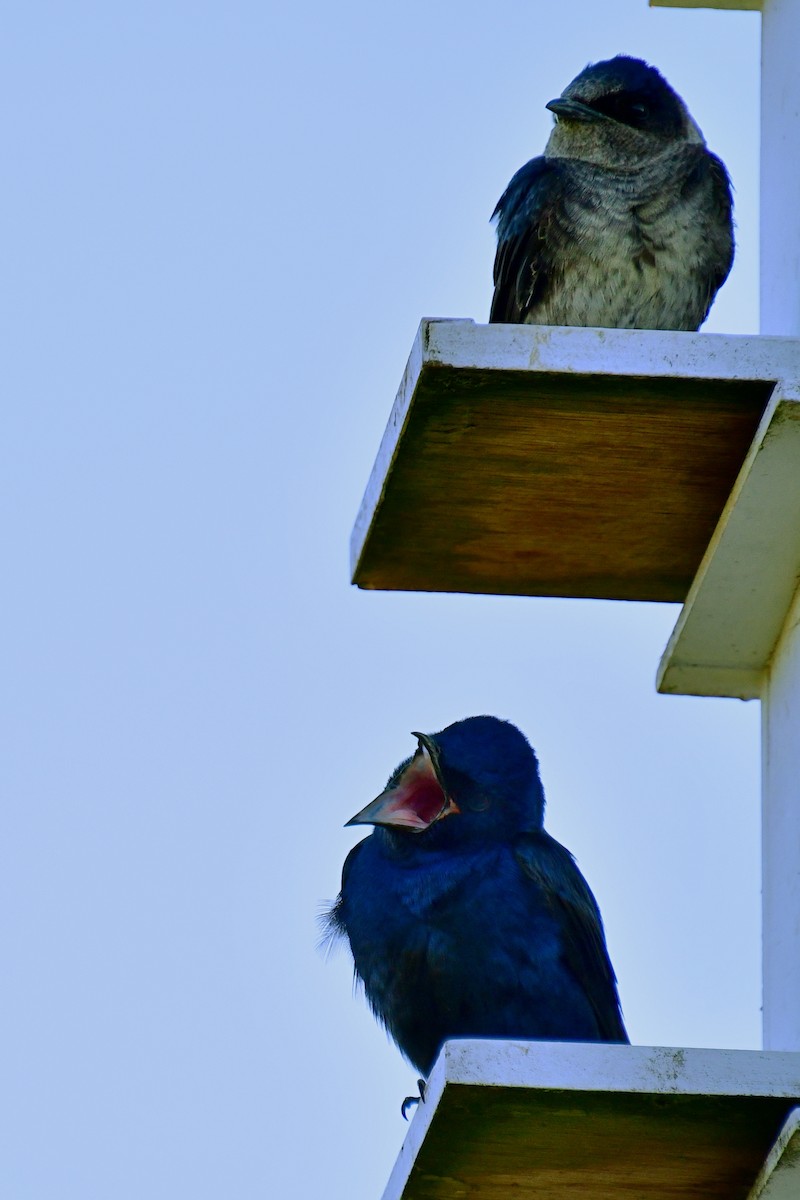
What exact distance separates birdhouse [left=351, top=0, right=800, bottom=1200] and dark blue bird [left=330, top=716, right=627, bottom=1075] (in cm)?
36

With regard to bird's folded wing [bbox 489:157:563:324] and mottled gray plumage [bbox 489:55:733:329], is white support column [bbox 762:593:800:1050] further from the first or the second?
bird's folded wing [bbox 489:157:563:324]

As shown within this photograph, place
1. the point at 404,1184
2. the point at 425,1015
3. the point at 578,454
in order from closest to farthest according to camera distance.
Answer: the point at 404,1184
the point at 578,454
the point at 425,1015

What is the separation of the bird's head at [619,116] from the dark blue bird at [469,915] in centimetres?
132

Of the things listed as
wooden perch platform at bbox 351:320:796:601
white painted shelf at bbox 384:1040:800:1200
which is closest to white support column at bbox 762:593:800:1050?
wooden perch platform at bbox 351:320:796:601

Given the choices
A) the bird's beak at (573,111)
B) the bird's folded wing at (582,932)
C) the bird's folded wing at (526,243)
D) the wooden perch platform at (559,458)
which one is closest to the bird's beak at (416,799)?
the bird's folded wing at (582,932)

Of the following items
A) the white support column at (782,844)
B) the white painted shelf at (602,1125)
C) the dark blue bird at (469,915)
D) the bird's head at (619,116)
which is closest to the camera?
the white painted shelf at (602,1125)

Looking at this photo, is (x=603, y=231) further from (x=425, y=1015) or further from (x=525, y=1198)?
(x=525, y=1198)

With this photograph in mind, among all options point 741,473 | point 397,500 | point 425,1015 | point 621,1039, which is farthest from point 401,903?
point 741,473

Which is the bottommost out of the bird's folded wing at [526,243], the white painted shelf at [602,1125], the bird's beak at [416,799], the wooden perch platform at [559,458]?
the white painted shelf at [602,1125]

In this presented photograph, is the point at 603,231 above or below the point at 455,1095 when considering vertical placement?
above

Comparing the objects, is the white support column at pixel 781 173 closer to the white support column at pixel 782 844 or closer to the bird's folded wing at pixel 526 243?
the bird's folded wing at pixel 526 243

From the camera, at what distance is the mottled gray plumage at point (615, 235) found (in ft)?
13.6

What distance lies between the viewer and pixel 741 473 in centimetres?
325

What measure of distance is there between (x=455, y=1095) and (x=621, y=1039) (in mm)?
1206
